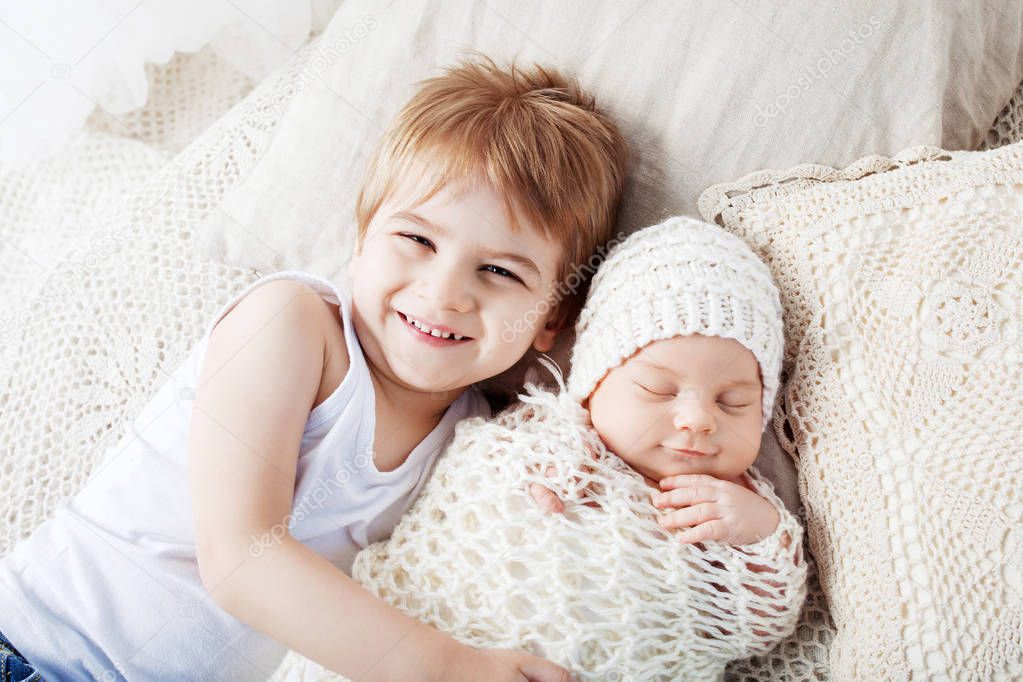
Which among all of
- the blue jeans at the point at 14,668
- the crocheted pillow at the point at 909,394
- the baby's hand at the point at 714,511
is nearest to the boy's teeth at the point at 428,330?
the baby's hand at the point at 714,511

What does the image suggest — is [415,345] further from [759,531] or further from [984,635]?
[984,635]

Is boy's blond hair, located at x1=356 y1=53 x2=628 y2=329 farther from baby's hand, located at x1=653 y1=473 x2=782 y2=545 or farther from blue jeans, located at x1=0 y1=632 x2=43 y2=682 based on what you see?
blue jeans, located at x1=0 y1=632 x2=43 y2=682

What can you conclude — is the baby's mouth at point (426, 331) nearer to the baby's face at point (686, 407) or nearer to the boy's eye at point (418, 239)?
the boy's eye at point (418, 239)

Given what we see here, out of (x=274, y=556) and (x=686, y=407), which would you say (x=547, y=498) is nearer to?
(x=686, y=407)

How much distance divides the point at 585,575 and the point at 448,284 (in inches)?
15.2

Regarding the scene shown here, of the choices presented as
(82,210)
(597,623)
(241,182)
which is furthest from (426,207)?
(82,210)

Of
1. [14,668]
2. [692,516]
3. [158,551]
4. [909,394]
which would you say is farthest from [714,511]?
[14,668]

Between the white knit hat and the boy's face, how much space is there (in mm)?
105

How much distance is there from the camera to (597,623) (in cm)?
91

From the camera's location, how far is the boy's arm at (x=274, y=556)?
2.94ft

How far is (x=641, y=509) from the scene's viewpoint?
0.97 metres

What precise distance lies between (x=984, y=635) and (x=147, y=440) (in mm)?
1045

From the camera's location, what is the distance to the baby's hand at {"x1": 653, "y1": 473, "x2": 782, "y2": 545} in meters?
0.95

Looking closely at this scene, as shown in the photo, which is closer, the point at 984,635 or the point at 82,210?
the point at 984,635
